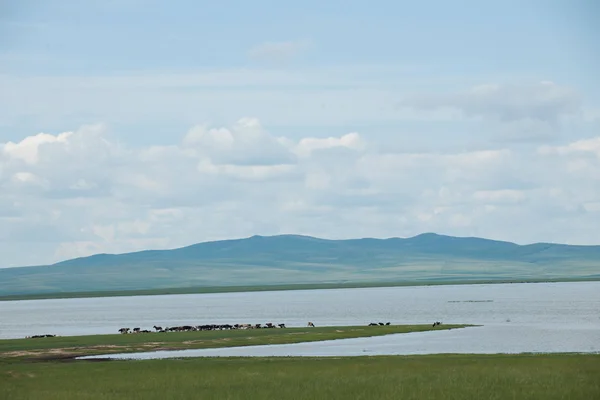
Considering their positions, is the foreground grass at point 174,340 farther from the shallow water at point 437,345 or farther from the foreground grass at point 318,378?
the foreground grass at point 318,378

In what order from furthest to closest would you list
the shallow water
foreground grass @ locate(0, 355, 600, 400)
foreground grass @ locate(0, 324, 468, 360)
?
1. foreground grass @ locate(0, 324, 468, 360)
2. the shallow water
3. foreground grass @ locate(0, 355, 600, 400)

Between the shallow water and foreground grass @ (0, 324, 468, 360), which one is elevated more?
foreground grass @ (0, 324, 468, 360)

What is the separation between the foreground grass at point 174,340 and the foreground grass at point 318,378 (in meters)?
13.5

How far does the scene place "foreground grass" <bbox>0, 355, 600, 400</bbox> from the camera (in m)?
40.9

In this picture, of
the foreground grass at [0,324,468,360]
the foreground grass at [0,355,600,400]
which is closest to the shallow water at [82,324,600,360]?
the foreground grass at [0,324,468,360]

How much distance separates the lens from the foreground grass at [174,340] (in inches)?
2759

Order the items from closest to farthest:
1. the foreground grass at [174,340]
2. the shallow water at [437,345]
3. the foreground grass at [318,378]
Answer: the foreground grass at [318,378], the shallow water at [437,345], the foreground grass at [174,340]

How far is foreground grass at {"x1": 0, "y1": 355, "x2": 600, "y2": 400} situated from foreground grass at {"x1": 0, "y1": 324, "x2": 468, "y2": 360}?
13.5 m

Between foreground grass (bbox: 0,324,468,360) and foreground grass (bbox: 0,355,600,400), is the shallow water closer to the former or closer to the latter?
foreground grass (bbox: 0,324,468,360)

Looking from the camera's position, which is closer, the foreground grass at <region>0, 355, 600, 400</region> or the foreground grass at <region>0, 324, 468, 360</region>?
the foreground grass at <region>0, 355, 600, 400</region>

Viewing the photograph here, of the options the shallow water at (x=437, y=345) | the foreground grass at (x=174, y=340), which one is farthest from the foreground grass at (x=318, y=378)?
the foreground grass at (x=174, y=340)

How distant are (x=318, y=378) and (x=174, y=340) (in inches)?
1365

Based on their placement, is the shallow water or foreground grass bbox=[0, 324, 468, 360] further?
foreground grass bbox=[0, 324, 468, 360]

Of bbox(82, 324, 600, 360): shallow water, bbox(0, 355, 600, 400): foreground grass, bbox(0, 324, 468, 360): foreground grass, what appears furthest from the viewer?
bbox(0, 324, 468, 360): foreground grass
